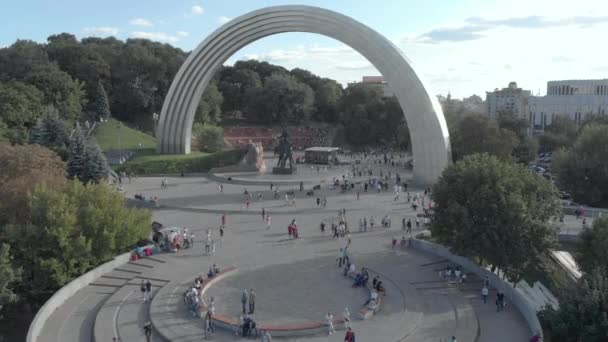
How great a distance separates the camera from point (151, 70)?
2586 inches

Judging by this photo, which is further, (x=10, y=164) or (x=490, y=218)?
(x=10, y=164)

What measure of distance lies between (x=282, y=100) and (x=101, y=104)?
25.6 m

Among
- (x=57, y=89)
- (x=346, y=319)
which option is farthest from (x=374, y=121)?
(x=346, y=319)

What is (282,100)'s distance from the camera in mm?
75750

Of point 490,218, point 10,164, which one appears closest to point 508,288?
point 490,218

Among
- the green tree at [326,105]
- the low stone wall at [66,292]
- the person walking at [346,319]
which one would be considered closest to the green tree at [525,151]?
the green tree at [326,105]

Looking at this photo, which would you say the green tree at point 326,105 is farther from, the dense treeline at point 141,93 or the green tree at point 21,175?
the green tree at point 21,175

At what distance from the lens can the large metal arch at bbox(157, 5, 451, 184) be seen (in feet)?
130

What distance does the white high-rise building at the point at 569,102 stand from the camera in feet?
327

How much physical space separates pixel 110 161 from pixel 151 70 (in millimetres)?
19922

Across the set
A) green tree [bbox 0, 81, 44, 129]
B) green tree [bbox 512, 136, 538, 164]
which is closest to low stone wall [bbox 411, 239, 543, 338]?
green tree [bbox 512, 136, 538, 164]

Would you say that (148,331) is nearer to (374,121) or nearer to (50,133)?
(50,133)

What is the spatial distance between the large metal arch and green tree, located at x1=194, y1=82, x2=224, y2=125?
15.1m

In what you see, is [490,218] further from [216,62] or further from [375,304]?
[216,62]
